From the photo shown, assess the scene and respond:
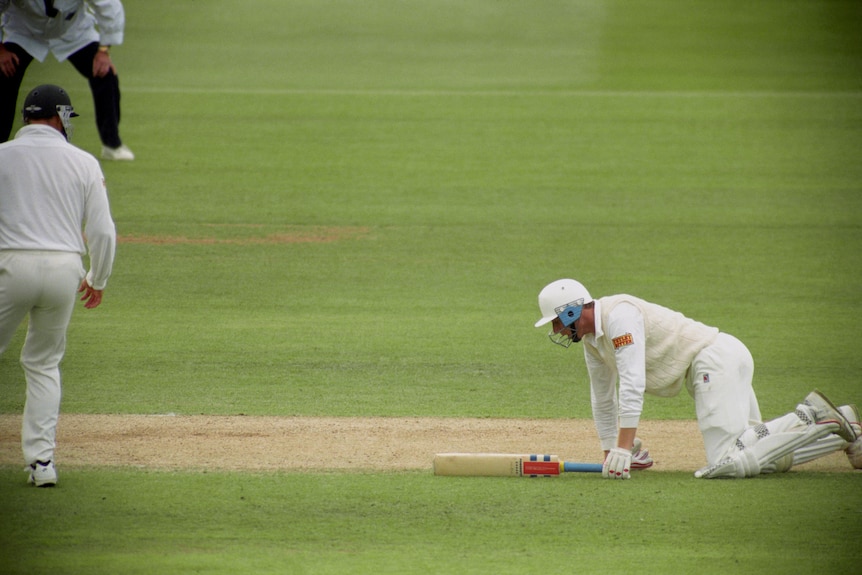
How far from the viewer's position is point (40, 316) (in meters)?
7.00

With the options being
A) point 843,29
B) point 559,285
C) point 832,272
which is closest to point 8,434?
point 559,285

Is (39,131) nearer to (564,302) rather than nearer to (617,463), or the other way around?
(564,302)

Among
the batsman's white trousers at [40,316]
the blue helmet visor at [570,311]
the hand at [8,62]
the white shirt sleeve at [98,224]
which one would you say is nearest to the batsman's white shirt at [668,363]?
the blue helmet visor at [570,311]

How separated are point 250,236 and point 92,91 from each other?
350 centimetres

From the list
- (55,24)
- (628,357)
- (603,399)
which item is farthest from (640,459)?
(55,24)

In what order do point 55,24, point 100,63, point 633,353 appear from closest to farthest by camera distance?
point 633,353, point 55,24, point 100,63

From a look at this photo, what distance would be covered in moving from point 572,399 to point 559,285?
9.84 ft

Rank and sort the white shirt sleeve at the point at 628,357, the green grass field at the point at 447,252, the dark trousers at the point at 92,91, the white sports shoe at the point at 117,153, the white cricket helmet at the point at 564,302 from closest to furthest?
the green grass field at the point at 447,252 → the white shirt sleeve at the point at 628,357 → the white cricket helmet at the point at 564,302 → the dark trousers at the point at 92,91 → the white sports shoe at the point at 117,153

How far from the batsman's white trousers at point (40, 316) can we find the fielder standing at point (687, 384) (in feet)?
9.90

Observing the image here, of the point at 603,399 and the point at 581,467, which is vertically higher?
the point at 603,399

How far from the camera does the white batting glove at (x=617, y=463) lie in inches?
295

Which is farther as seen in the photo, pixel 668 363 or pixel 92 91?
pixel 92 91

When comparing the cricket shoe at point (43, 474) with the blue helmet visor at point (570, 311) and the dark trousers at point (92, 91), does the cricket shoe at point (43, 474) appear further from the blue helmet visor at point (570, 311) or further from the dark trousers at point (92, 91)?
the dark trousers at point (92, 91)

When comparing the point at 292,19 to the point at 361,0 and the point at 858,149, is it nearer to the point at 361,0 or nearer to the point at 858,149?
the point at 361,0
